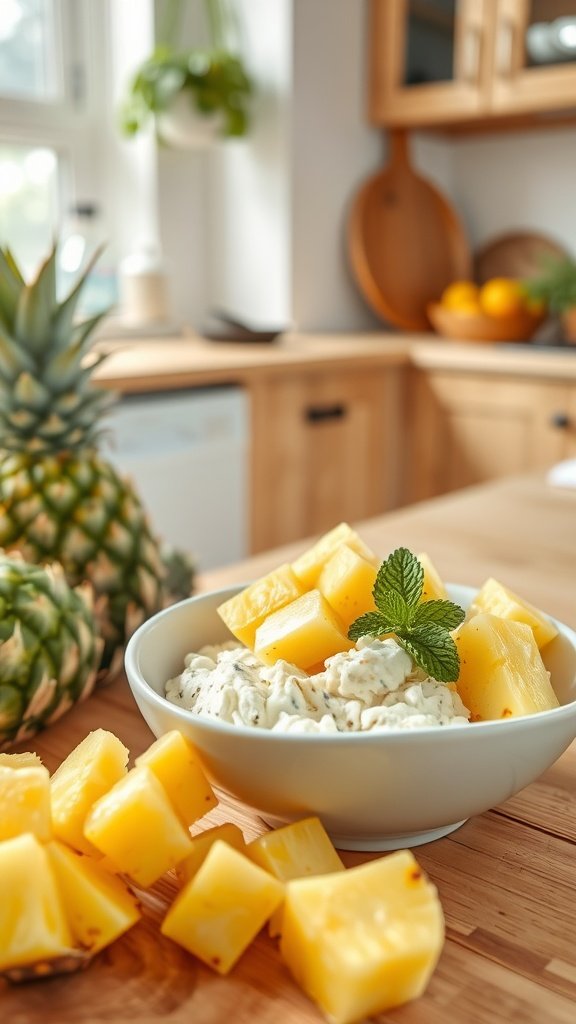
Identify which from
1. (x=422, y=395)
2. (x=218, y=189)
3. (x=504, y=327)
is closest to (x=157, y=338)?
(x=218, y=189)

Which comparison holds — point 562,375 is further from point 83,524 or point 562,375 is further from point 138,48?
point 83,524

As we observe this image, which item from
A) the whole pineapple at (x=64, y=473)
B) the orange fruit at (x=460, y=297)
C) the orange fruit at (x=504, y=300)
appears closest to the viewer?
the whole pineapple at (x=64, y=473)

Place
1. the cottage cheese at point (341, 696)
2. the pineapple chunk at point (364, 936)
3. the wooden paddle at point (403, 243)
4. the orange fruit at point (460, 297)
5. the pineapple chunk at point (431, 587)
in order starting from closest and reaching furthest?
the pineapple chunk at point (364, 936)
the cottage cheese at point (341, 696)
the pineapple chunk at point (431, 587)
the orange fruit at point (460, 297)
the wooden paddle at point (403, 243)

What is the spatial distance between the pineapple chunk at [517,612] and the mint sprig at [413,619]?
0.24 feet

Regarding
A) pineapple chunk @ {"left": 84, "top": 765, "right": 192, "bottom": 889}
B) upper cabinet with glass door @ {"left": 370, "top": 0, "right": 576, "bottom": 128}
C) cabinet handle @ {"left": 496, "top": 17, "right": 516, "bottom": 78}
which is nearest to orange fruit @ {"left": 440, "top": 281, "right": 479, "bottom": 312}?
upper cabinet with glass door @ {"left": 370, "top": 0, "right": 576, "bottom": 128}

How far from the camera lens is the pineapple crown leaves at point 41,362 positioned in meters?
0.85

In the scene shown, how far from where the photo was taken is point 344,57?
3.19 m

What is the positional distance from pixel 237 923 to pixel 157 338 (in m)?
2.75

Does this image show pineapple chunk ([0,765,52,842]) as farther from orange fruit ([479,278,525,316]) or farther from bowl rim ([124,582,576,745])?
orange fruit ([479,278,525,316])

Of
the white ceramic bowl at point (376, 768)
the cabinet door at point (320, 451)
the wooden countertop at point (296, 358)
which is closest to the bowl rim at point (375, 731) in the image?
the white ceramic bowl at point (376, 768)

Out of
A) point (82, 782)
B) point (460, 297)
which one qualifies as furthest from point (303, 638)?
point (460, 297)

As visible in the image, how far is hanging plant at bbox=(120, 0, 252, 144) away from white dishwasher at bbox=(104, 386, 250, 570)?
0.98m

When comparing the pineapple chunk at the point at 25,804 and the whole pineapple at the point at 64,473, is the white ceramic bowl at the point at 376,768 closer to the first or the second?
the pineapple chunk at the point at 25,804

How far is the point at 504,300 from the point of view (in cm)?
306
